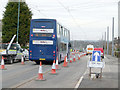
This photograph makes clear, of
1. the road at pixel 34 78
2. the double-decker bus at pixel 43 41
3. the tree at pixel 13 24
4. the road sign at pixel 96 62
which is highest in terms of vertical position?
the tree at pixel 13 24

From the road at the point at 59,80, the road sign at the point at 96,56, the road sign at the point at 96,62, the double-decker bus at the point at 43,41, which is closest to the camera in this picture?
the road at the point at 59,80

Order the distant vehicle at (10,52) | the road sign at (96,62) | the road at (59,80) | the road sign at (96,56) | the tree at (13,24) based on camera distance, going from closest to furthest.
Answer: the road at (59,80), the road sign at (96,62), the road sign at (96,56), the distant vehicle at (10,52), the tree at (13,24)

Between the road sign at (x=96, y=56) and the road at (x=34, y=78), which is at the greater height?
the road sign at (x=96, y=56)

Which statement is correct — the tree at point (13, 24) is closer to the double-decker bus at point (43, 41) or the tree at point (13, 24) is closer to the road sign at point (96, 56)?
the double-decker bus at point (43, 41)

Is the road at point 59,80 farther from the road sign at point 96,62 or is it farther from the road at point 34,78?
the road sign at point 96,62

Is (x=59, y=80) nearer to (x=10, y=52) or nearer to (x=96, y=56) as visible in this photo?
(x=96, y=56)

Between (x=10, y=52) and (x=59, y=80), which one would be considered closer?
(x=59, y=80)

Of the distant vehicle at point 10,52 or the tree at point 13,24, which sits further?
→ the tree at point 13,24

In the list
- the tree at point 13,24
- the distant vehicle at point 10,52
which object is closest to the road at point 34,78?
the distant vehicle at point 10,52

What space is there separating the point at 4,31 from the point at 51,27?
32.0m

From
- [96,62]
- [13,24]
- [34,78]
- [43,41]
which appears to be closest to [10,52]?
[43,41]

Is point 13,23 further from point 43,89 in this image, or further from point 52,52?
point 43,89

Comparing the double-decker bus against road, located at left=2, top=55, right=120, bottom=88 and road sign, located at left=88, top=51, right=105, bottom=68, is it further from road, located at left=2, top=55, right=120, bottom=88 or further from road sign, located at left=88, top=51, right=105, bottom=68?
road sign, located at left=88, top=51, right=105, bottom=68

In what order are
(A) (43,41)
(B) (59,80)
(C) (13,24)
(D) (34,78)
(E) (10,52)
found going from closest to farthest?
(B) (59,80)
(D) (34,78)
(A) (43,41)
(E) (10,52)
(C) (13,24)
